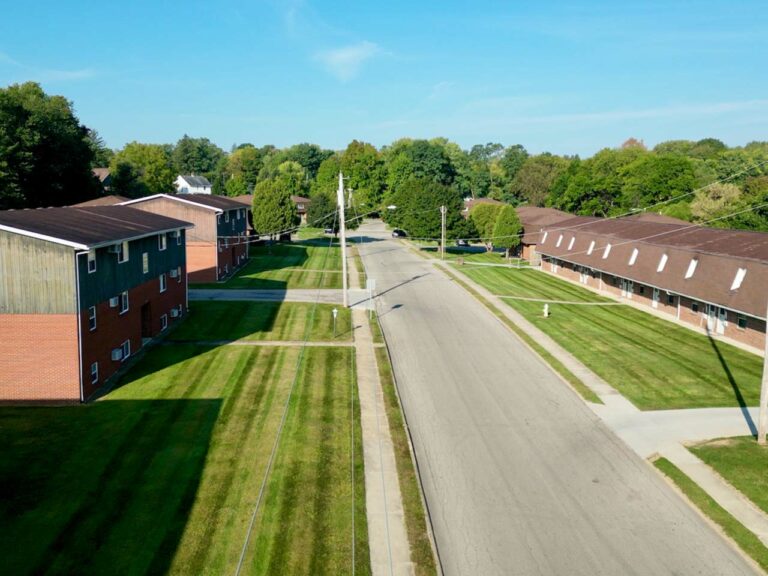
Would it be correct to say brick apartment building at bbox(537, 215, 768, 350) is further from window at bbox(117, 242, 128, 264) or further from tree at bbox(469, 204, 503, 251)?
window at bbox(117, 242, 128, 264)

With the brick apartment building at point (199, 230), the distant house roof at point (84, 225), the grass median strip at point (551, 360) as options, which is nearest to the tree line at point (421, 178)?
the brick apartment building at point (199, 230)

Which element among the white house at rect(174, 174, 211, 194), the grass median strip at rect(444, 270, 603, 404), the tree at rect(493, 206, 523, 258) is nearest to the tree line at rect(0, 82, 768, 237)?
the tree at rect(493, 206, 523, 258)

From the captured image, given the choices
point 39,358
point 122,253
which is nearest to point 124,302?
point 122,253

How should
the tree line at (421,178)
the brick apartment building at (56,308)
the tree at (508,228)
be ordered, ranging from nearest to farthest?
1. the brick apartment building at (56,308)
2. the tree line at (421,178)
3. the tree at (508,228)

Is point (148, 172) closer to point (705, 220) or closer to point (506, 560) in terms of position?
point (705, 220)

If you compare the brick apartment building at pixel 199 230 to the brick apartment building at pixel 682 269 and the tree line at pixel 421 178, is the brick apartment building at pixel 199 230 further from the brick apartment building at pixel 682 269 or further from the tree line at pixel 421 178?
the brick apartment building at pixel 682 269

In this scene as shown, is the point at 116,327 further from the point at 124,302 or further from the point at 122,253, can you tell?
the point at 122,253
